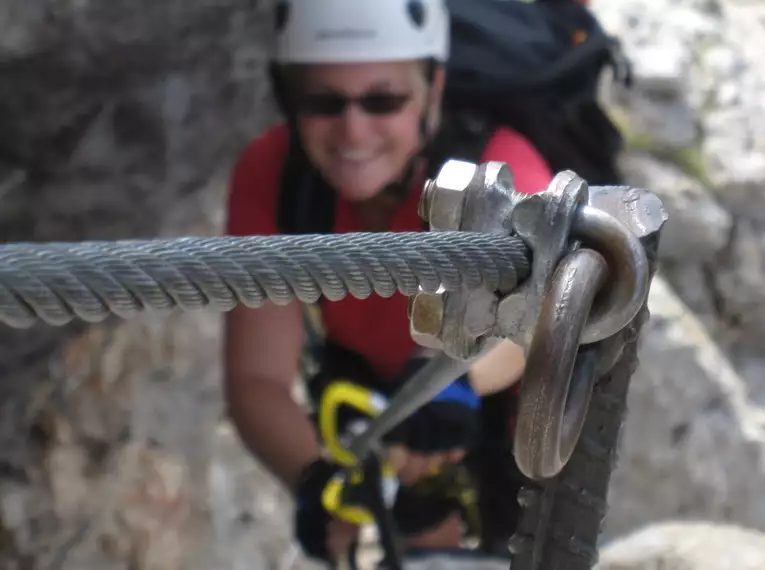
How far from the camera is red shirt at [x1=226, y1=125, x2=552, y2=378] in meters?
1.19

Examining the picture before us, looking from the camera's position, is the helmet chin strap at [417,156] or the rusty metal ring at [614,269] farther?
the helmet chin strap at [417,156]

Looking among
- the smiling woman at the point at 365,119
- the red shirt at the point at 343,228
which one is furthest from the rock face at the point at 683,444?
the smiling woman at the point at 365,119

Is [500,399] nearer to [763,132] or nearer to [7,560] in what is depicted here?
[7,560]

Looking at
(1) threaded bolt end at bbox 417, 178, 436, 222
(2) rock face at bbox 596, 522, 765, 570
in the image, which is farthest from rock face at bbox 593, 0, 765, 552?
(1) threaded bolt end at bbox 417, 178, 436, 222

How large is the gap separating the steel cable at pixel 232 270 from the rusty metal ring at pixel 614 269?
0.03 meters

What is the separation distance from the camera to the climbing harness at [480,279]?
307 mm

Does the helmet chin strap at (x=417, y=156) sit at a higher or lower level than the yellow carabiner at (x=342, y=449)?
higher

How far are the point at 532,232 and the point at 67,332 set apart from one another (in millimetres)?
1386

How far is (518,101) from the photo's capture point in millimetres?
1199

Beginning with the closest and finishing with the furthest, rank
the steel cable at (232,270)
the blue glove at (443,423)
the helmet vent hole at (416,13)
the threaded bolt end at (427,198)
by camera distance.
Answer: the steel cable at (232,270), the threaded bolt end at (427,198), the blue glove at (443,423), the helmet vent hole at (416,13)

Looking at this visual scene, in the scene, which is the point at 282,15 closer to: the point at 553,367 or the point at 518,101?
the point at 518,101

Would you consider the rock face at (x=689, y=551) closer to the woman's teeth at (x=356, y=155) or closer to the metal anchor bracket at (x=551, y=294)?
the woman's teeth at (x=356, y=155)

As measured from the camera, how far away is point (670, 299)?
7.04 ft

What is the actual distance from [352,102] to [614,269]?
826 millimetres
